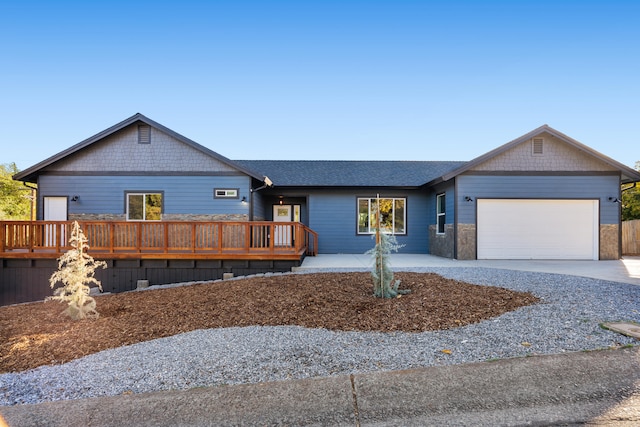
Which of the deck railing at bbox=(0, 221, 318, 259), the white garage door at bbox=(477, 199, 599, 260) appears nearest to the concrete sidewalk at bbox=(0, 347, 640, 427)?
the deck railing at bbox=(0, 221, 318, 259)

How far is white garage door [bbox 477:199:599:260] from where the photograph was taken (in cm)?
1093

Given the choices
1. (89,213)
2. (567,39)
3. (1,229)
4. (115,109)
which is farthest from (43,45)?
(567,39)

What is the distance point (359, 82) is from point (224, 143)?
12.5 metres

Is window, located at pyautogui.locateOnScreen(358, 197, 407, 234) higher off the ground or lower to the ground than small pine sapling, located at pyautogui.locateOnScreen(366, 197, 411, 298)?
higher

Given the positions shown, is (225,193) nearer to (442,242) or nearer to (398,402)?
(442,242)

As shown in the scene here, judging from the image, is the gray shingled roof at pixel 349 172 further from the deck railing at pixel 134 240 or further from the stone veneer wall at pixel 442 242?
the deck railing at pixel 134 240

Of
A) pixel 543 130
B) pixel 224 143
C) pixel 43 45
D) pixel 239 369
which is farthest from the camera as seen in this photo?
pixel 224 143

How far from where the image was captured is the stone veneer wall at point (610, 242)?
427 inches

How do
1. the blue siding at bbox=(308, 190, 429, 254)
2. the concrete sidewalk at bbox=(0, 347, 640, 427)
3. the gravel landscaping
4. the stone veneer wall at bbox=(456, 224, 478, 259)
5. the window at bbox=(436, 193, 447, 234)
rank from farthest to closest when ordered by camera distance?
1. the blue siding at bbox=(308, 190, 429, 254)
2. the window at bbox=(436, 193, 447, 234)
3. the stone veneer wall at bbox=(456, 224, 478, 259)
4. the gravel landscaping
5. the concrete sidewalk at bbox=(0, 347, 640, 427)

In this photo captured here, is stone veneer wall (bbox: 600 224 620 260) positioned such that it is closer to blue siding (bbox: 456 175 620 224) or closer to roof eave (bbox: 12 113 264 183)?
blue siding (bbox: 456 175 620 224)

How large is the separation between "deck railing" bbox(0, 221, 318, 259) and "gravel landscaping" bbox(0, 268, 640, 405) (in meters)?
4.69

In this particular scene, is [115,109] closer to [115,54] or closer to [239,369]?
[115,54]

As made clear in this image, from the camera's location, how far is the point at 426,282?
6.46m

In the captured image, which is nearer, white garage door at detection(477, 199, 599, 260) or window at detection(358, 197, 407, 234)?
white garage door at detection(477, 199, 599, 260)
